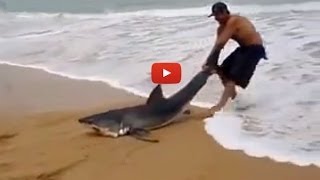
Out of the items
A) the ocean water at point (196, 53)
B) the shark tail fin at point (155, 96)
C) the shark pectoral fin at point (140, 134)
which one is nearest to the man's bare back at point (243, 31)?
the ocean water at point (196, 53)

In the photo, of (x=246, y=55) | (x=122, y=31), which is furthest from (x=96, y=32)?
(x=246, y=55)

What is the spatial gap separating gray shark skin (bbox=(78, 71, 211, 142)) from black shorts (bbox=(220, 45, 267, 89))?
0.56 meters

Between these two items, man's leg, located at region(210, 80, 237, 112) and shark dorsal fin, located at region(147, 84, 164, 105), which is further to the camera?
man's leg, located at region(210, 80, 237, 112)

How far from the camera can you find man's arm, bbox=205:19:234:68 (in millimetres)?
6848

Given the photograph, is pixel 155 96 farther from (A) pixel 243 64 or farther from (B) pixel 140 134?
(A) pixel 243 64

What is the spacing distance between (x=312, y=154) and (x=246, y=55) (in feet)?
6.45

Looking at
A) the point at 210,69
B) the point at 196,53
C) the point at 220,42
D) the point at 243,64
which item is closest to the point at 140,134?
the point at 210,69

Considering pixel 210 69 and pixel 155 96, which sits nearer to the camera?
pixel 155 96

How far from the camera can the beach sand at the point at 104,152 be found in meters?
4.96
